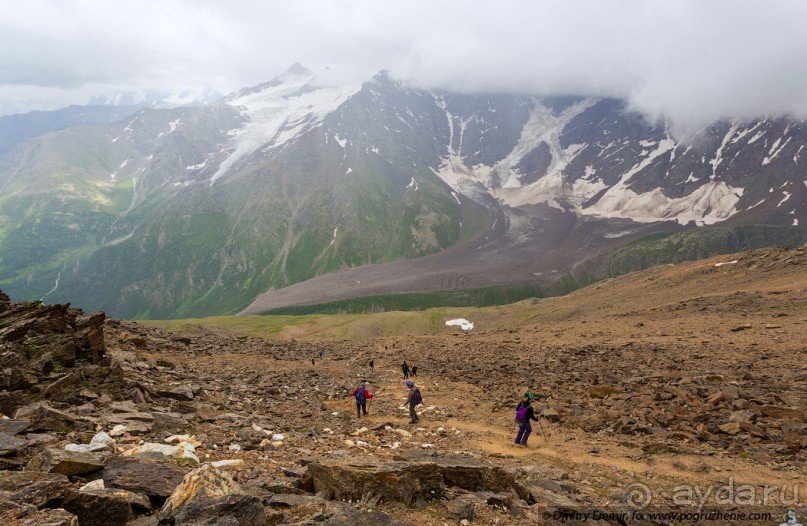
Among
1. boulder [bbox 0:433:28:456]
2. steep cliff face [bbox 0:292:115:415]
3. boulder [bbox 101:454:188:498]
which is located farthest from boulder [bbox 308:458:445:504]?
steep cliff face [bbox 0:292:115:415]

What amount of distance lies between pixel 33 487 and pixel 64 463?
1.27 metres

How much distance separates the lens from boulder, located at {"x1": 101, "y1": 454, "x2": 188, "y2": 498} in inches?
385

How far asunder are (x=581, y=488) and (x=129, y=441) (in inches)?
557

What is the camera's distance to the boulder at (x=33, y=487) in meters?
8.12

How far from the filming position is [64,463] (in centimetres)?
967

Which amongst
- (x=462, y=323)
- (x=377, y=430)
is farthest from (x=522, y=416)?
(x=462, y=323)

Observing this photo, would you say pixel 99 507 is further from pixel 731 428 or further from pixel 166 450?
pixel 731 428

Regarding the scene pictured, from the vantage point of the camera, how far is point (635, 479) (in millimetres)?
14781

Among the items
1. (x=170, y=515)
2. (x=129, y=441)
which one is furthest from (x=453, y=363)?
(x=170, y=515)

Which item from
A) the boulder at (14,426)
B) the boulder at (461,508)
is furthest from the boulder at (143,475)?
the boulder at (461,508)

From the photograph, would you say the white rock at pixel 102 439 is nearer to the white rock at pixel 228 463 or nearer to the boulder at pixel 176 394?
the white rock at pixel 228 463

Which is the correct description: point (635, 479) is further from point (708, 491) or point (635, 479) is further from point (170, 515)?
point (170, 515)

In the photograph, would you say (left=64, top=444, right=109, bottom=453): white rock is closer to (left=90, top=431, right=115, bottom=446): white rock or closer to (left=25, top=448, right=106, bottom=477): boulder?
(left=90, top=431, right=115, bottom=446): white rock

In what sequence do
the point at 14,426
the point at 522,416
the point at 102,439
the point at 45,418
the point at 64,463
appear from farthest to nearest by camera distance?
the point at 522,416 < the point at 45,418 < the point at 102,439 < the point at 14,426 < the point at 64,463
